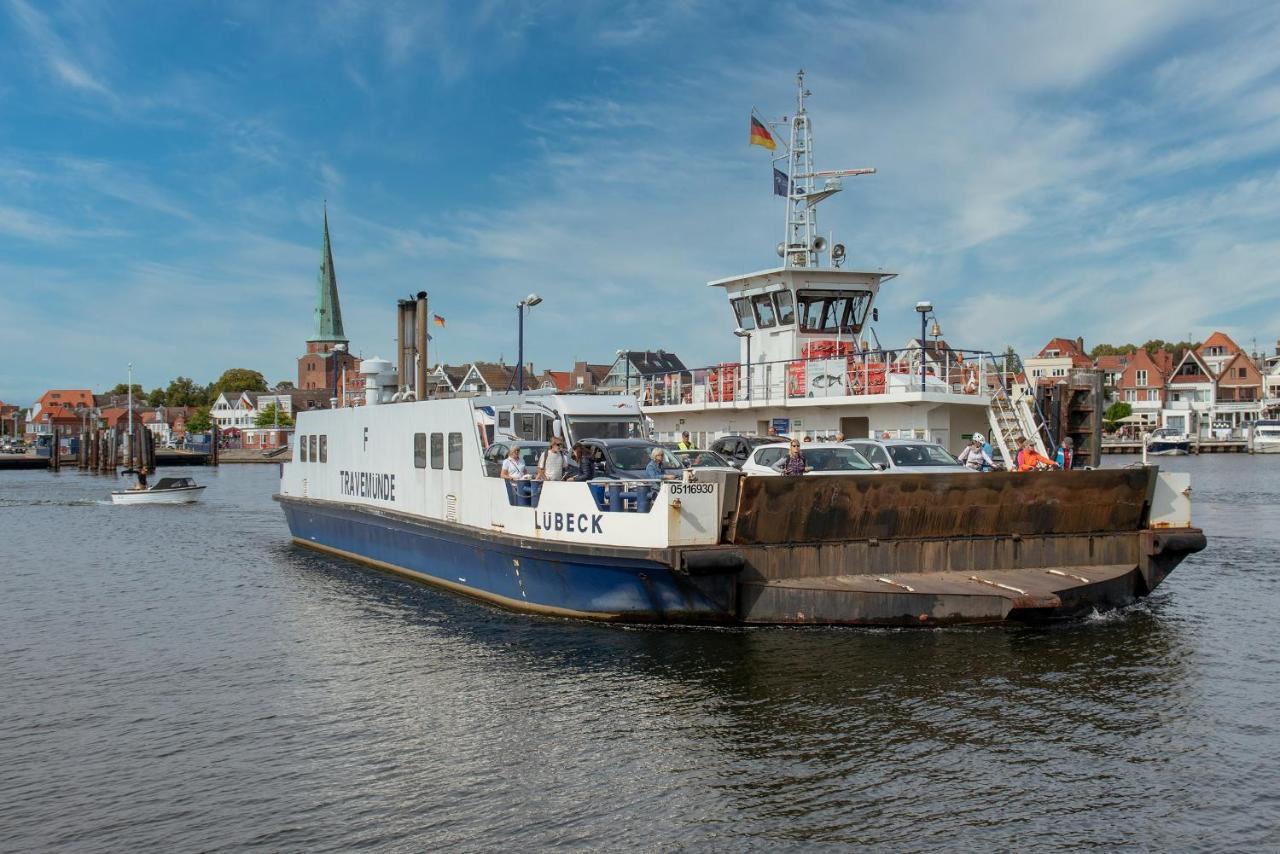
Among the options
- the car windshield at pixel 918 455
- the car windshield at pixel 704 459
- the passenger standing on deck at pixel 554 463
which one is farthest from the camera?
the car windshield at pixel 704 459

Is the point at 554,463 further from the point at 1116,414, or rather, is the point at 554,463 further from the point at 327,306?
the point at 327,306

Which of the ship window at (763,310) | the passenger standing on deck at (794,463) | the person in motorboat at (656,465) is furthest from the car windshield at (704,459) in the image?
the ship window at (763,310)

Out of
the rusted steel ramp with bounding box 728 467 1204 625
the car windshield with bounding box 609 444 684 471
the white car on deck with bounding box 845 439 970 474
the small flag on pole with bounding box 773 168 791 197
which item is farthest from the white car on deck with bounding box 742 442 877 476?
the small flag on pole with bounding box 773 168 791 197

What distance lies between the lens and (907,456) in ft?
64.4

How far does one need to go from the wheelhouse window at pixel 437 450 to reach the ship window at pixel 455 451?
0.43m

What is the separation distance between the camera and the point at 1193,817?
905cm

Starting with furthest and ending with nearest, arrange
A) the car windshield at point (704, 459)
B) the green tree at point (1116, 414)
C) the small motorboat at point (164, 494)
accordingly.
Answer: the green tree at point (1116, 414)
the small motorboat at point (164, 494)
the car windshield at point (704, 459)

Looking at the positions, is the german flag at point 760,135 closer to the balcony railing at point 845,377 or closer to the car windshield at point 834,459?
the balcony railing at point 845,377

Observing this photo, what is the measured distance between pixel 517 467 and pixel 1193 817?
36.8 ft

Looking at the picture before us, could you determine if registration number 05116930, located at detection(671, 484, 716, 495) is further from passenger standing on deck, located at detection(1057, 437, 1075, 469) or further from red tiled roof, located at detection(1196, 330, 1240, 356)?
red tiled roof, located at detection(1196, 330, 1240, 356)

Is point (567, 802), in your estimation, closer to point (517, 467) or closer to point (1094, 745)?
point (1094, 745)

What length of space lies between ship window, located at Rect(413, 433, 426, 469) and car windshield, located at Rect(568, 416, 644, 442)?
2929 millimetres

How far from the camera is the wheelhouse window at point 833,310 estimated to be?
2847 centimetres

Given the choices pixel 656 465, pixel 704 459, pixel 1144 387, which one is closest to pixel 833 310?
pixel 704 459
